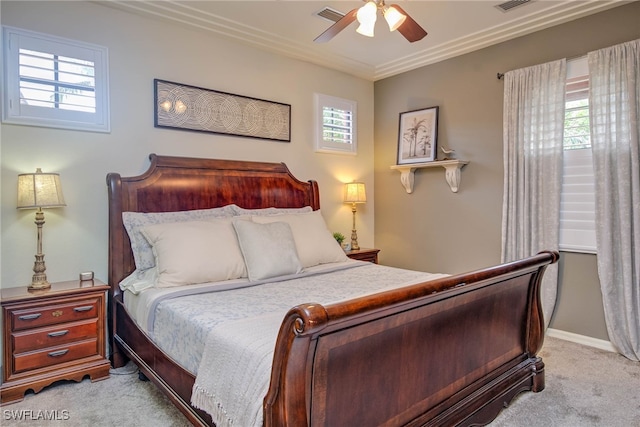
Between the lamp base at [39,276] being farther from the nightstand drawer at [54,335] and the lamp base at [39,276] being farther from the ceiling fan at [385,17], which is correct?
the ceiling fan at [385,17]

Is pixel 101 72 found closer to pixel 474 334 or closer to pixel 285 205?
pixel 285 205

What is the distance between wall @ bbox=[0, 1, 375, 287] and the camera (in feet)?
8.59

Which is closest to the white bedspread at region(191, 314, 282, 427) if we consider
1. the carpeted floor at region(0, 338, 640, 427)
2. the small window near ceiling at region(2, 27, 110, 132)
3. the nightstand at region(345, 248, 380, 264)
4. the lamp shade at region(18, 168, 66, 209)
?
the carpeted floor at region(0, 338, 640, 427)

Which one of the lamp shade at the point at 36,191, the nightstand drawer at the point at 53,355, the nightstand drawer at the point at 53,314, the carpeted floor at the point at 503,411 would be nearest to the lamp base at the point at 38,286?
the nightstand drawer at the point at 53,314

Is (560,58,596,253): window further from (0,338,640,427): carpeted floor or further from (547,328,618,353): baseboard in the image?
(0,338,640,427): carpeted floor

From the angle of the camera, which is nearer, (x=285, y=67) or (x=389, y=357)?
(x=389, y=357)

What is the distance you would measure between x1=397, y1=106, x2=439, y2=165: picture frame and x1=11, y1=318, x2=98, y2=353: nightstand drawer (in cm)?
343

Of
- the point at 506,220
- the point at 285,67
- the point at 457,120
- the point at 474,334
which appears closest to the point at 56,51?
the point at 285,67

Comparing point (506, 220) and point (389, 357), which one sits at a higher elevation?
point (506, 220)

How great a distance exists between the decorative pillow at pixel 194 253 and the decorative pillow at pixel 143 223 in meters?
0.13

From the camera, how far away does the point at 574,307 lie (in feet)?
10.8

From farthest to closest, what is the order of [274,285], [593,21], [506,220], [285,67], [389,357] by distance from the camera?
[285,67] → [506,220] → [593,21] → [274,285] → [389,357]

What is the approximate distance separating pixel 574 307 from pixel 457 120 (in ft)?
6.79

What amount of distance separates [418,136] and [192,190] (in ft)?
8.34
